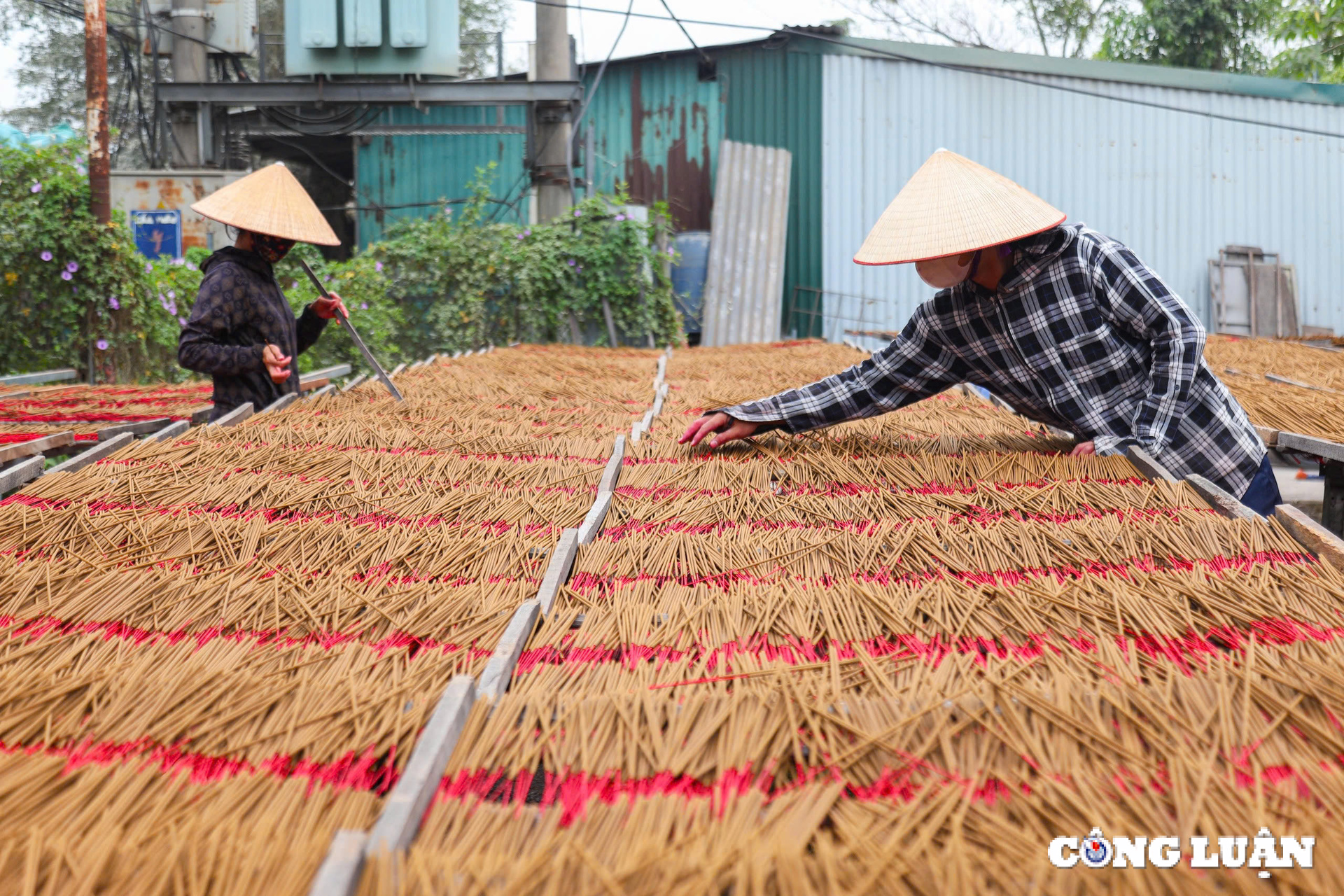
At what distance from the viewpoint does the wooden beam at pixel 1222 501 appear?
1.74 meters

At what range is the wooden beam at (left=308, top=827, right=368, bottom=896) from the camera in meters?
0.81

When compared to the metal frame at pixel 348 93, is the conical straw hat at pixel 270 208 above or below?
below

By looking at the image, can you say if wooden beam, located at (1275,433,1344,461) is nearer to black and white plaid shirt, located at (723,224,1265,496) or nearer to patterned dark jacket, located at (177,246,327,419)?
black and white plaid shirt, located at (723,224,1265,496)

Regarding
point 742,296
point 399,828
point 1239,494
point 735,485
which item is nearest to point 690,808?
point 399,828

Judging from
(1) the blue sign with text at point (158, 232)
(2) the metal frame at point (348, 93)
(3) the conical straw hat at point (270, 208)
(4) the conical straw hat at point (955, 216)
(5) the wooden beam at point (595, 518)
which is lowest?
(5) the wooden beam at point (595, 518)

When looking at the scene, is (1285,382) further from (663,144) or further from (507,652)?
(663,144)

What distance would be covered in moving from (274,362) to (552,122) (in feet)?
18.8

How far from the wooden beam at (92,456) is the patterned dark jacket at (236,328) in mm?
591

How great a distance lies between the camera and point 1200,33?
13242mm

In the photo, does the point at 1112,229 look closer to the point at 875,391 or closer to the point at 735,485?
the point at 875,391

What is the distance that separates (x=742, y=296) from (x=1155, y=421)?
6955mm

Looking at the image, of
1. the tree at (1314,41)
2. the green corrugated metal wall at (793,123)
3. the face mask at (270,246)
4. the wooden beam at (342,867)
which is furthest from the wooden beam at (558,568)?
the tree at (1314,41)

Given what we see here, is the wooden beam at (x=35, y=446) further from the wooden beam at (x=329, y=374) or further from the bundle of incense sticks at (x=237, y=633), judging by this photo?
the wooden beam at (x=329, y=374)

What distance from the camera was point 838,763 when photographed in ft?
3.41
